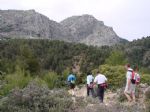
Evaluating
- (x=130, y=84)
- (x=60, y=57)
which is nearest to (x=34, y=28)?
(x=60, y=57)

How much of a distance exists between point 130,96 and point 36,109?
669 cm

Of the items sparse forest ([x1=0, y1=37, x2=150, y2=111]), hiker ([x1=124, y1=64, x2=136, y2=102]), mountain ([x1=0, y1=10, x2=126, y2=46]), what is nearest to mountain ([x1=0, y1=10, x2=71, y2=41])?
mountain ([x1=0, y1=10, x2=126, y2=46])

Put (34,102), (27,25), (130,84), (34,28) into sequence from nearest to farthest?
1. (34,102)
2. (130,84)
3. (27,25)
4. (34,28)

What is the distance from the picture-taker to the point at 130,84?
16812 millimetres

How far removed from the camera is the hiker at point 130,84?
16.5 meters

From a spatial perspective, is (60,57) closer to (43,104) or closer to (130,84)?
(130,84)

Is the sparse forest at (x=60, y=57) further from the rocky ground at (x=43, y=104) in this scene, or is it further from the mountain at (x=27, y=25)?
the mountain at (x=27, y=25)

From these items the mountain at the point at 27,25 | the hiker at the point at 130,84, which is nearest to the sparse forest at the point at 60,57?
the hiker at the point at 130,84

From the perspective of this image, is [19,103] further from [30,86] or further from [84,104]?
[84,104]

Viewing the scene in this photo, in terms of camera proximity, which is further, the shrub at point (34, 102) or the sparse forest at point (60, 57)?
the sparse forest at point (60, 57)

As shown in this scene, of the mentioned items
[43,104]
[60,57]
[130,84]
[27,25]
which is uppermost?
[27,25]

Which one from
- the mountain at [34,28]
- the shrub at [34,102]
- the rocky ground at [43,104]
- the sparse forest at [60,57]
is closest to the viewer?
the rocky ground at [43,104]

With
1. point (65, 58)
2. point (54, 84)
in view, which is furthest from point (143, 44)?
point (54, 84)

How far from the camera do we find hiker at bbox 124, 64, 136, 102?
54.1 feet
